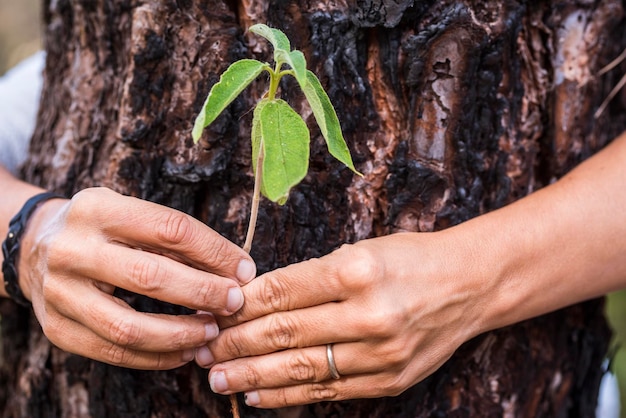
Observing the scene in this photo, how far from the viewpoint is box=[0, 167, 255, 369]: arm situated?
2.79 ft

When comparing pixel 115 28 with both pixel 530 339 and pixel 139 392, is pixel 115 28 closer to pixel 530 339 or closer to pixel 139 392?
pixel 139 392

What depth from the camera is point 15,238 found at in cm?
104

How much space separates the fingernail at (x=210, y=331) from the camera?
35.4 inches

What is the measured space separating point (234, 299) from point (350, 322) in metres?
0.17

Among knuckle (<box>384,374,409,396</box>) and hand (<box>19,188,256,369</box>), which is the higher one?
hand (<box>19,188,256,369</box>)

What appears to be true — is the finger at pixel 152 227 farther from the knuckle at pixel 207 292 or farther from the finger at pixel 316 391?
the finger at pixel 316 391

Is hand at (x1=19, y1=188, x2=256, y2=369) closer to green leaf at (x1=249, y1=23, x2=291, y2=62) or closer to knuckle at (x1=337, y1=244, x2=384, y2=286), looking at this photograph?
knuckle at (x1=337, y1=244, x2=384, y2=286)

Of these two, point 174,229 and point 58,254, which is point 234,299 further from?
point 58,254

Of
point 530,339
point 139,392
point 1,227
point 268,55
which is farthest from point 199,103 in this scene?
point 530,339

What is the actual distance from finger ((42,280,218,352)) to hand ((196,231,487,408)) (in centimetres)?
5

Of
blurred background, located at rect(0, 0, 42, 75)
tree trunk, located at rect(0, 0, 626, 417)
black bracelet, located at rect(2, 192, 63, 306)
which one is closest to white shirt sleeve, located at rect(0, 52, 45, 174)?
tree trunk, located at rect(0, 0, 626, 417)

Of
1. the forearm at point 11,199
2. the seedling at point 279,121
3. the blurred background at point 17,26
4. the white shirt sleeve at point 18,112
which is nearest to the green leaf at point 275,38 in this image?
the seedling at point 279,121

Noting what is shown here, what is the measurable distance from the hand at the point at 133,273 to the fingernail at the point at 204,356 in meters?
0.03

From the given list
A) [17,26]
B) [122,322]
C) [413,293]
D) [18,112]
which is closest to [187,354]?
[122,322]
